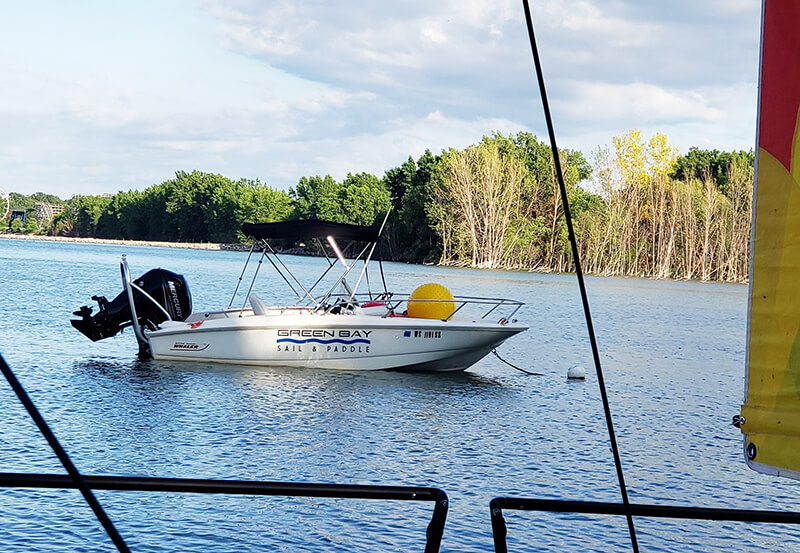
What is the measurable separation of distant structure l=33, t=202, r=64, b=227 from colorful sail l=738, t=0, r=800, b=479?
192m

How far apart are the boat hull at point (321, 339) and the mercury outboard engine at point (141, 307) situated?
43 centimetres

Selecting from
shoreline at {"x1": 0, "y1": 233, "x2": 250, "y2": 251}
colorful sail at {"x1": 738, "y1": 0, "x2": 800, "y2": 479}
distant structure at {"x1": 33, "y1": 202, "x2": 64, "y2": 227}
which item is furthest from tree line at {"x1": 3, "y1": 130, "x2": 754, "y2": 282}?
distant structure at {"x1": 33, "y1": 202, "x2": 64, "y2": 227}

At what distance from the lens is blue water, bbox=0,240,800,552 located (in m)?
9.40

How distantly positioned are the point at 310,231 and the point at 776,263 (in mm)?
17450

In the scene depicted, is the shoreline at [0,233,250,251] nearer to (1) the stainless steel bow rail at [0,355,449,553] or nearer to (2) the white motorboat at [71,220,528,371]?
(2) the white motorboat at [71,220,528,371]

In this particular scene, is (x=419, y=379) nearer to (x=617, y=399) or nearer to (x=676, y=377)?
→ (x=617, y=399)

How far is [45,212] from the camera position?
191 meters

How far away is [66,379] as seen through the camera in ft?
58.3

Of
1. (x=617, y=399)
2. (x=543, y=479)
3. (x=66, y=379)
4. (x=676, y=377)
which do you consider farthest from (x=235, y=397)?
(x=676, y=377)

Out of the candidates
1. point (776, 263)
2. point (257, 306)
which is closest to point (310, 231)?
point (257, 306)

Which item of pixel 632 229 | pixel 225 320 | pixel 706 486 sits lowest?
pixel 706 486

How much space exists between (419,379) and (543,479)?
727cm

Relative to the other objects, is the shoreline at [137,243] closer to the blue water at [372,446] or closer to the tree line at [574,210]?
the tree line at [574,210]

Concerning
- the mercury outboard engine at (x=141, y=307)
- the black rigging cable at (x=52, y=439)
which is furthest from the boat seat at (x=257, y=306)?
the black rigging cable at (x=52, y=439)
